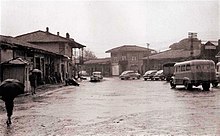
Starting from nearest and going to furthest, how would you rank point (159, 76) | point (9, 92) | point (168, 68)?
point (9, 92), point (168, 68), point (159, 76)

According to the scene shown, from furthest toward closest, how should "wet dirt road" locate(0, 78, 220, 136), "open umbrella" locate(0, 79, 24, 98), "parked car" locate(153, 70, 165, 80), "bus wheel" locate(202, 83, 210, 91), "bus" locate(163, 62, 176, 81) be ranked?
"parked car" locate(153, 70, 165, 80) < "bus" locate(163, 62, 176, 81) < "bus wheel" locate(202, 83, 210, 91) < "open umbrella" locate(0, 79, 24, 98) < "wet dirt road" locate(0, 78, 220, 136)

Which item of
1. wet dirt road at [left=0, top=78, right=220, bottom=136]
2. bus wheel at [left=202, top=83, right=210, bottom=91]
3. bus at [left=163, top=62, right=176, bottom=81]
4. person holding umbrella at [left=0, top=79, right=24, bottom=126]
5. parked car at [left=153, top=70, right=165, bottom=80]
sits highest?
bus at [left=163, top=62, right=176, bottom=81]

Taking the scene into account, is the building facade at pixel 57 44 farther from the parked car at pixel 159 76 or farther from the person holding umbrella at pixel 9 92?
the person holding umbrella at pixel 9 92

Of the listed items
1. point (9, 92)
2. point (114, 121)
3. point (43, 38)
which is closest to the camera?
point (9, 92)

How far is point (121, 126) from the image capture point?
898 centimetres

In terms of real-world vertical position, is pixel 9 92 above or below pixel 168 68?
below

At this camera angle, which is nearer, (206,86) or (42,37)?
(206,86)

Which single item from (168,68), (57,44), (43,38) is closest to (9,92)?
(168,68)

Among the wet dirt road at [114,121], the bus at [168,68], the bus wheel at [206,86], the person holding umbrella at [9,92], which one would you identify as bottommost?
the wet dirt road at [114,121]

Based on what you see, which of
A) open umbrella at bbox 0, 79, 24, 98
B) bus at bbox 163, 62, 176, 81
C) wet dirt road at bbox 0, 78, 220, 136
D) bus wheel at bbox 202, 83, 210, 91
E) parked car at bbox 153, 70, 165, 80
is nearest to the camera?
wet dirt road at bbox 0, 78, 220, 136

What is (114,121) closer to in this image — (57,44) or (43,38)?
(57,44)

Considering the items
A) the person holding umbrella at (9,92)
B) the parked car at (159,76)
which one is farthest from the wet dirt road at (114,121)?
the parked car at (159,76)

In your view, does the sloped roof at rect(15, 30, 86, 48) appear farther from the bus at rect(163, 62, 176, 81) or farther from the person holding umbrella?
the person holding umbrella

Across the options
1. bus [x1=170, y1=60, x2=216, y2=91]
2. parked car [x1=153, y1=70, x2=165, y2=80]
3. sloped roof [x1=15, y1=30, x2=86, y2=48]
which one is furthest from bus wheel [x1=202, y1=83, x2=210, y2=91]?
sloped roof [x1=15, y1=30, x2=86, y2=48]
